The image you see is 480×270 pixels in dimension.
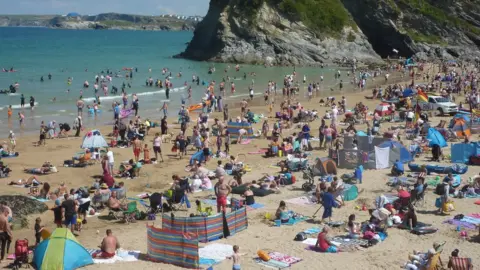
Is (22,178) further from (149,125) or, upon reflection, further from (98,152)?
(149,125)

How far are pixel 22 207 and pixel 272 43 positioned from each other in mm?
61338

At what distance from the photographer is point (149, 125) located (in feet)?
97.6

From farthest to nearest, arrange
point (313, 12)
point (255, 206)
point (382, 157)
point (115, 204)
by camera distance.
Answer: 1. point (313, 12)
2. point (382, 157)
3. point (255, 206)
4. point (115, 204)

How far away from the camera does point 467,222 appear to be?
15.1 meters

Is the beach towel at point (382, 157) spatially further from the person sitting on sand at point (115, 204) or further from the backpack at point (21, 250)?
the backpack at point (21, 250)

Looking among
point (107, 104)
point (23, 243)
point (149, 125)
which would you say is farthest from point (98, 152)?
point (107, 104)

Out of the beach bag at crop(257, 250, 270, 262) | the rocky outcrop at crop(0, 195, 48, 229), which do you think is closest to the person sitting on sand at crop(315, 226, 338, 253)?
the beach bag at crop(257, 250, 270, 262)

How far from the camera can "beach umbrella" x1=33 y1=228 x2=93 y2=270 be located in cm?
1205

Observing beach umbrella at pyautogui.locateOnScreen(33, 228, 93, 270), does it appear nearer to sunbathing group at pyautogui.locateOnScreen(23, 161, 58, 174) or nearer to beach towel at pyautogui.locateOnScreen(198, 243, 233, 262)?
beach towel at pyautogui.locateOnScreen(198, 243, 233, 262)

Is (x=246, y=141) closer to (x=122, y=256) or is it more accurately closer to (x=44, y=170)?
(x=44, y=170)

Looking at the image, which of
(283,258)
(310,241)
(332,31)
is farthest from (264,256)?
(332,31)

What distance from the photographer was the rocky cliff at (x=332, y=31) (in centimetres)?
7488

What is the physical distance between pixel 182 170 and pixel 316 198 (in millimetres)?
6490

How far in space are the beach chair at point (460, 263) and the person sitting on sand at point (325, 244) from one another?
101 inches
